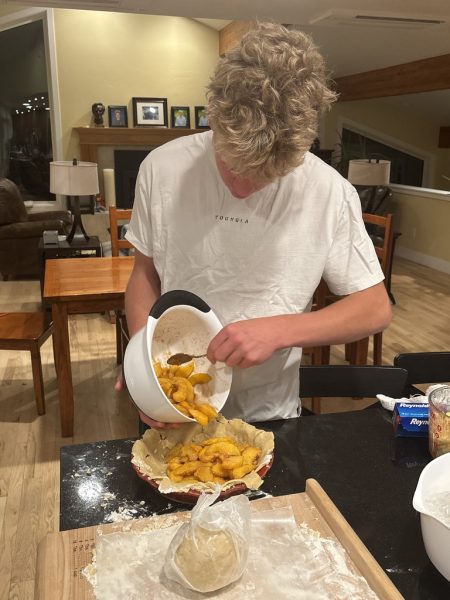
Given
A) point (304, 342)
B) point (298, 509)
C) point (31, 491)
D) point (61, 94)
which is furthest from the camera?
point (61, 94)

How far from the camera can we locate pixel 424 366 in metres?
1.65

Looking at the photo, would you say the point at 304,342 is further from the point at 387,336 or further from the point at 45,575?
the point at 387,336

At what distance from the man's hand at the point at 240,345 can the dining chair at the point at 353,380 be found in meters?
0.49

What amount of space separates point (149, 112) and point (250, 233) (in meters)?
6.37

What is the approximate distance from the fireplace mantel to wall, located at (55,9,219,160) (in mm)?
175

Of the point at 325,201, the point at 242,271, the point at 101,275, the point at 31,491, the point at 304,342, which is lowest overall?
the point at 31,491

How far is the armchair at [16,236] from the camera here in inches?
210

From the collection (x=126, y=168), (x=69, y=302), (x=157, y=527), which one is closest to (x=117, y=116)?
(x=126, y=168)

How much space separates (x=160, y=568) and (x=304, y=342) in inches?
19.7

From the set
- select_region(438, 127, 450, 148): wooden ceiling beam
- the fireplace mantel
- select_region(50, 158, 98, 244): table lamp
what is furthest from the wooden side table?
select_region(438, 127, 450, 148): wooden ceiling beam

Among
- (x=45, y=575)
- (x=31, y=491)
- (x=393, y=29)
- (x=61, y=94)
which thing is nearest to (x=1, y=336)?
(x=31, y=491)

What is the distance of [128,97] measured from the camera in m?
7.05

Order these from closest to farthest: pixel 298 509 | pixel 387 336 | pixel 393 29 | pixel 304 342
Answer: pixel 298 509 < pixel 304 342 < pixel 387 336 < pixel 393 29

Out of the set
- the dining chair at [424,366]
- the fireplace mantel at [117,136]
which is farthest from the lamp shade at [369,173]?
the dining chair at [424,366]
